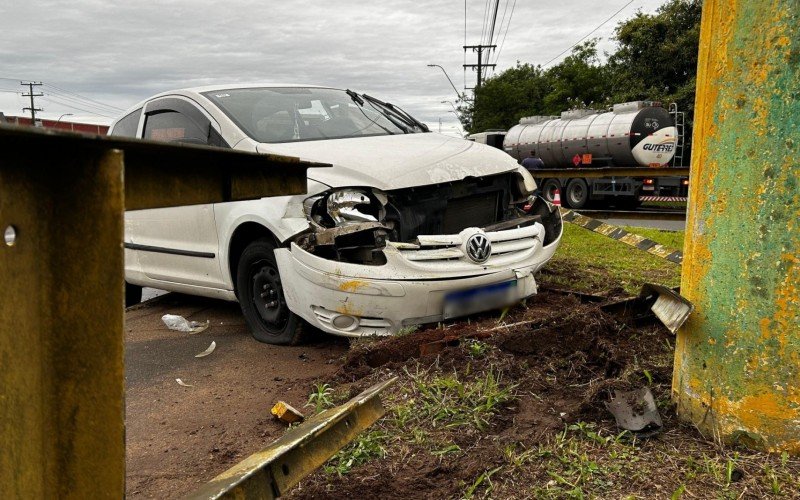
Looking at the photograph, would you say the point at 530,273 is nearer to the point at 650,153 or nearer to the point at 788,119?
the point at 788,119

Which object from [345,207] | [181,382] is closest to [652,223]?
[345,207]

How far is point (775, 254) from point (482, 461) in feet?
4.07

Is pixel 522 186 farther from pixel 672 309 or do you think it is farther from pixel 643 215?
pixel 643 215

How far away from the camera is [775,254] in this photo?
2363 millimetres

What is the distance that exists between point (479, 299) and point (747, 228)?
2.12 meters

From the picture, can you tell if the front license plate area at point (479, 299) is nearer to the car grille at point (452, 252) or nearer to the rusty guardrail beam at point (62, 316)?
the car grille at point (452, 252)

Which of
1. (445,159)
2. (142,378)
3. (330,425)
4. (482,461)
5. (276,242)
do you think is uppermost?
(445,159)

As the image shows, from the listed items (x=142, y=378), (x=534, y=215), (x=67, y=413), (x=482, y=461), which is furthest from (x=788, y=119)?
(x=142, y=378)

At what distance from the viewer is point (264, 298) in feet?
15.8

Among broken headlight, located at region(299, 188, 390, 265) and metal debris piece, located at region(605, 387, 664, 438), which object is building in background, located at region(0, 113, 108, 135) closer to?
broken headlight, located at region(299, 188, 390, 265)

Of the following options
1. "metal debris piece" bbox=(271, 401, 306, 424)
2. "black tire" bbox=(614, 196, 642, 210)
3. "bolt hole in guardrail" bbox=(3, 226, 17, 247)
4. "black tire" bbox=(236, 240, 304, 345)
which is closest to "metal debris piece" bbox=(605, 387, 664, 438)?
"metal debris piece" bbox=(271, 401, 306, 424)

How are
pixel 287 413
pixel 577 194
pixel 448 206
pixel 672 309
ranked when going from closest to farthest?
pixel 672 309
pixel 287 413
pixel 448 206
pixel 577 194

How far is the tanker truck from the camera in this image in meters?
17.6

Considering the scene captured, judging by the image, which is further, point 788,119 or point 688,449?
point 688,449
